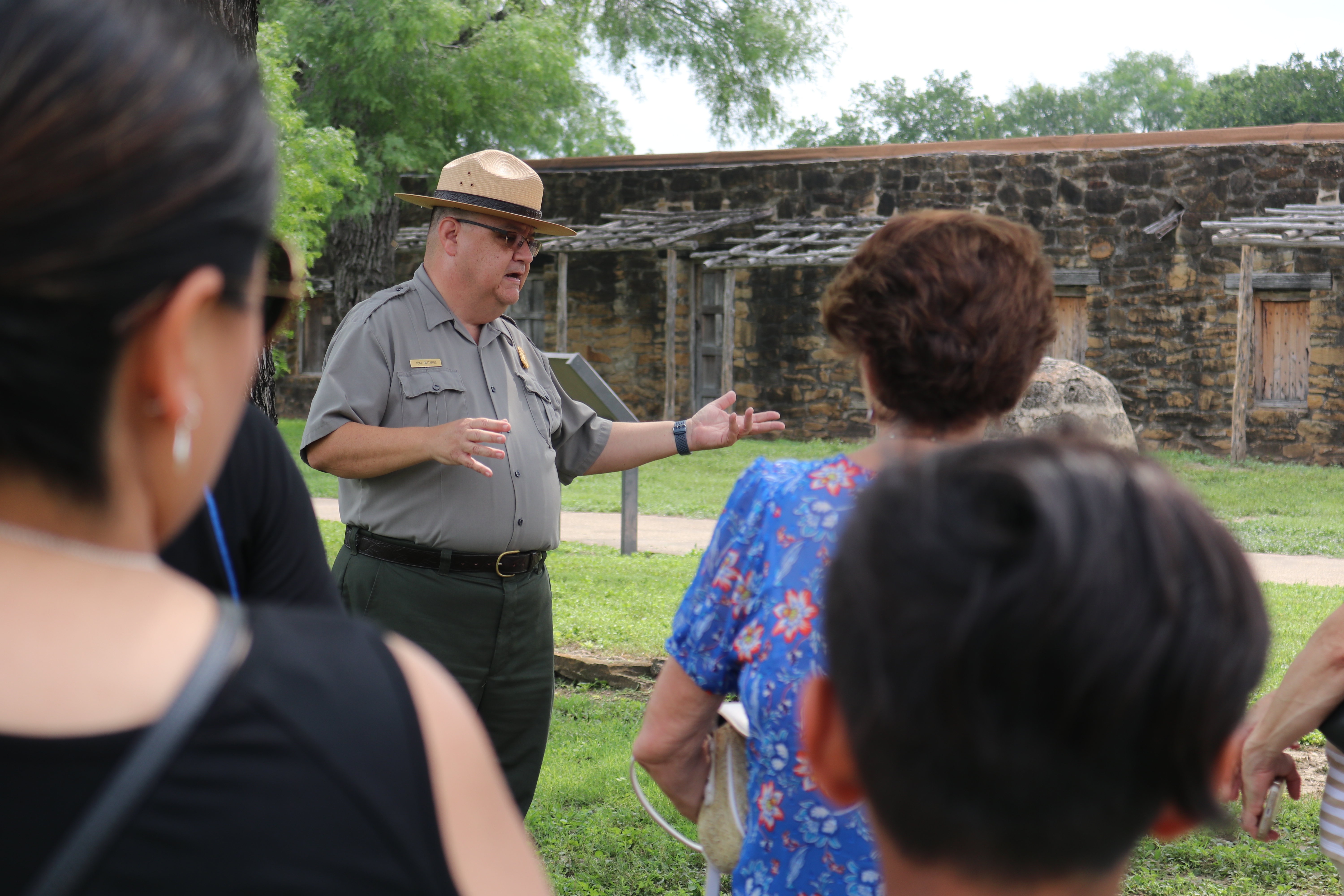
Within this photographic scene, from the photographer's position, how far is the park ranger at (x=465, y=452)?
10.0 ft

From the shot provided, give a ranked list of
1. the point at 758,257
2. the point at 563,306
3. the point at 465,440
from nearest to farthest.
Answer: the point at 465,440 → the point at 758,257 → the point at 563,306

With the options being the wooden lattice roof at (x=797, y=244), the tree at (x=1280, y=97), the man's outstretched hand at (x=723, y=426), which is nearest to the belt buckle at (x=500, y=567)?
the man's outstretched hand at (x=723, y=426)

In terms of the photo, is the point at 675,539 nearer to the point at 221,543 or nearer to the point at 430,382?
the point at 430,382

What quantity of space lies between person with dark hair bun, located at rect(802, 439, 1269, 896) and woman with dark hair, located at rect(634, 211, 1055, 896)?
0.73 meters

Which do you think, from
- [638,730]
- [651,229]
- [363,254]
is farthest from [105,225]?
[363,254]

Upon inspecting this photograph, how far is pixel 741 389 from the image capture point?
663 inches

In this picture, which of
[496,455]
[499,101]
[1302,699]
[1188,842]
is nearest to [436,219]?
[496,455]

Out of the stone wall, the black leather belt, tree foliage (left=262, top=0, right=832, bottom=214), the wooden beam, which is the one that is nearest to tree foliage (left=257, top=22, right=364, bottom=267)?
Result: tree foliage (left=262, top=0, right=832, bottom=214)

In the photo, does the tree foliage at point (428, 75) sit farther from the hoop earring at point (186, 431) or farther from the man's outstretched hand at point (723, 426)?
the hoop earring at point (186, 431)

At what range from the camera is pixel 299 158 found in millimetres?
10984

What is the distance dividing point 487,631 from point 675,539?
19.9 feet

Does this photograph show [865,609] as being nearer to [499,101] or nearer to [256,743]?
[256,743]

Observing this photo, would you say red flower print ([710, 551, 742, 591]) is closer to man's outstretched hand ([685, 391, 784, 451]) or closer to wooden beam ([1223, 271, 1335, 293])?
man's outstretched hand ([685, 391, 784, 451])

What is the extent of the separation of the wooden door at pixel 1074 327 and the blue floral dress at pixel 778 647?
47.3 feet
